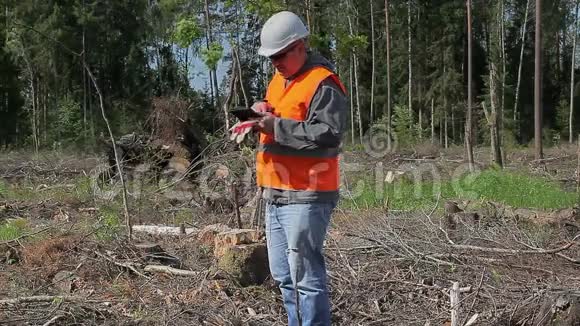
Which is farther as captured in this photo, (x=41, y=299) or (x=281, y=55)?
(x=41, y=299)

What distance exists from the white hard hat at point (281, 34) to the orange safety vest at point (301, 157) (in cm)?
18

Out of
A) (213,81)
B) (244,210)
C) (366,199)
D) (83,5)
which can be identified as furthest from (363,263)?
(83,5)

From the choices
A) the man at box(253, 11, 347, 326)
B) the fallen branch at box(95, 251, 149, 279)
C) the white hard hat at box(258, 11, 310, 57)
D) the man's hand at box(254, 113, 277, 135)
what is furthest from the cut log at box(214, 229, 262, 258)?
the white hard hat at box(258, 11, 310, 57)

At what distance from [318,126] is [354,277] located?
87.8 inches

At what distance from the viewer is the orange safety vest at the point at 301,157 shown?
3.34 m

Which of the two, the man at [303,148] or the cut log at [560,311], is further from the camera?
the cut log at [560,311]

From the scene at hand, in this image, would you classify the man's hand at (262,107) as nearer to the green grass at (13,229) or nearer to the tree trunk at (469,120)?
the green grass at (13,229)

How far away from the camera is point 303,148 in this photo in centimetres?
328

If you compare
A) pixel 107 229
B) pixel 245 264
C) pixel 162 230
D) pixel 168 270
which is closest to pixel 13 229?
pixel 162 230

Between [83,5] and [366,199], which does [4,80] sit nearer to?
[83,5]

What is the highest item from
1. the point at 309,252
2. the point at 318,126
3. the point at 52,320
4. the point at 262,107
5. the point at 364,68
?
the point at 364,68

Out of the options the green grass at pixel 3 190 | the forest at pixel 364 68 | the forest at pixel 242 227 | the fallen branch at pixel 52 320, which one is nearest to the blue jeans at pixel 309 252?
the forest at pixel 242 227
